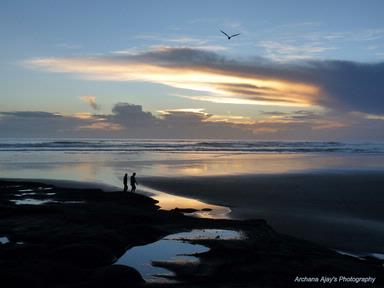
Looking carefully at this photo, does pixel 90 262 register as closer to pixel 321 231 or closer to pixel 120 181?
pixel 321 231

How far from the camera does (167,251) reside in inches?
574

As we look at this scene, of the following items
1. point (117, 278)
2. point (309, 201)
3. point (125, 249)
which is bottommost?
point (125, 249)

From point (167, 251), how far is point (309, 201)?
554 inches

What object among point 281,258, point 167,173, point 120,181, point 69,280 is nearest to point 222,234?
point 281,258

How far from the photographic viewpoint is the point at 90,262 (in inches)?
508

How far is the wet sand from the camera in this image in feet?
58.8

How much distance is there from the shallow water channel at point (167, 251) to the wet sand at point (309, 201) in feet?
12.0

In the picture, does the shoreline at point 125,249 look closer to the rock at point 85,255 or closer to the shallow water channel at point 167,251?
the rock at point 85,255

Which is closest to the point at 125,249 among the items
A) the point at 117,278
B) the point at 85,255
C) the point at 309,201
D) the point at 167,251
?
the point at 167,251

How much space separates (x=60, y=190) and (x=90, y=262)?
56.1 ft

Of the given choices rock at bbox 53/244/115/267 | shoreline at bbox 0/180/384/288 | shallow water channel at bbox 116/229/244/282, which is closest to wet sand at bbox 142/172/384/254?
shoreline at bbox 0/180/384/288

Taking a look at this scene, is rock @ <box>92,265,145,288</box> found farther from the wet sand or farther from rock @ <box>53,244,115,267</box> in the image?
the wet sand

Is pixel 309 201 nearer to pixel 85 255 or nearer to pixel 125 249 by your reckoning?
pixel 125 249

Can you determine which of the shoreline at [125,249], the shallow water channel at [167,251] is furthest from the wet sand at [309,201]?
the shallow water channel at [167,251]
